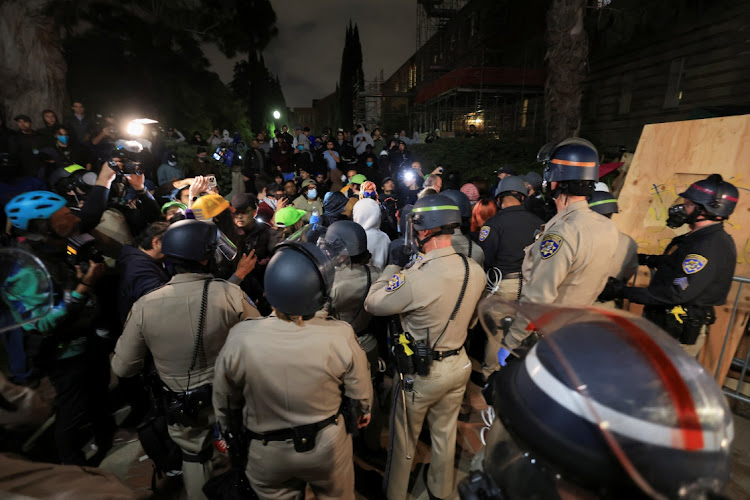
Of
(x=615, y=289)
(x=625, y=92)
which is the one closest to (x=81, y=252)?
(x=615, y=289)

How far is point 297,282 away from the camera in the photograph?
1.79m

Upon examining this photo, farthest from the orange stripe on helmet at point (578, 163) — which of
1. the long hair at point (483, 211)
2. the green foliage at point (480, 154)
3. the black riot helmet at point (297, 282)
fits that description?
the green foliage at point (480, 154)

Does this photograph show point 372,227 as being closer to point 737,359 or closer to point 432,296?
point 432,296

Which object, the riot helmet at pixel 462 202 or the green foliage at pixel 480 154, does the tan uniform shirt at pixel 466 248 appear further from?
the green foliage at pixel 480 154

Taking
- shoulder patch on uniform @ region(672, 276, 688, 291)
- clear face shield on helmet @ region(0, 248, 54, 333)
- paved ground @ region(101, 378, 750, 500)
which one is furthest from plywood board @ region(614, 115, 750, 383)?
clear face shield on helmet @ region(0, 248, 54, 333)

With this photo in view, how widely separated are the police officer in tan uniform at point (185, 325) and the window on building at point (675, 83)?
18111mm

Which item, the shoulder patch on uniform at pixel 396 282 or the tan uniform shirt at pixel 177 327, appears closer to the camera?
the tan uniform shirt at pixel 177 327

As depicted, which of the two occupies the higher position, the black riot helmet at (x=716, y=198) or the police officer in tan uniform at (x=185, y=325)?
the black riot helmet at (x=716, y=198)

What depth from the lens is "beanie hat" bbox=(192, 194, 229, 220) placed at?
427 cm

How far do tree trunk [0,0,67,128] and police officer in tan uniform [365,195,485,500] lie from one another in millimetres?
11855

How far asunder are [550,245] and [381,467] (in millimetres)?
2610

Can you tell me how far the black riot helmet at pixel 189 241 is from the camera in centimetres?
239

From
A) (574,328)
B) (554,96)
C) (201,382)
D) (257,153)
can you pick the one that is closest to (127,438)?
(201,382)

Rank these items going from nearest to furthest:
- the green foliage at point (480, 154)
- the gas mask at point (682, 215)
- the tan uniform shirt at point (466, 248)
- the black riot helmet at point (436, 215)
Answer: the black riot helmet at point (436, 215)
the gas mask at point (682, 215)
the tan uniform shirt at point (466, 248)
the green foliage at point (480, 154)
